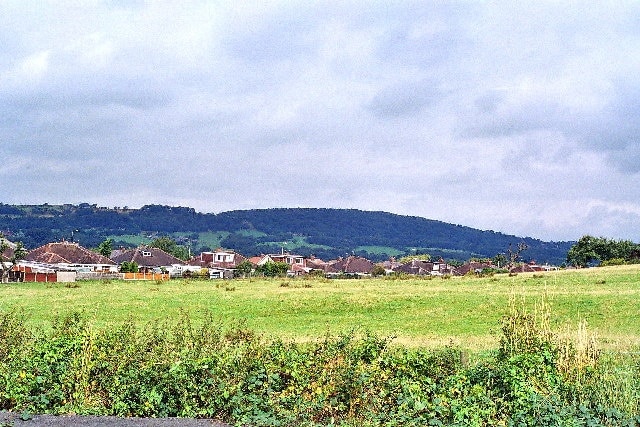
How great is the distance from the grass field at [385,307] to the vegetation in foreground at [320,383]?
6.32 meters

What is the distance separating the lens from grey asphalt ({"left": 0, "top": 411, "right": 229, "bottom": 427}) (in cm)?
1180

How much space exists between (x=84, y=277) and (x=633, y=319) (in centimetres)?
6986

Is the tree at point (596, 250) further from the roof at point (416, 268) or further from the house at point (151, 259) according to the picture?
the house at point (151, 259)

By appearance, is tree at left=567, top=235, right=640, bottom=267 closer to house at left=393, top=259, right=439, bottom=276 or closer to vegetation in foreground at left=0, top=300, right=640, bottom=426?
house at left=393, top=259, right=439, bottom=276

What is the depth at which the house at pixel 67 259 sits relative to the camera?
409 ft

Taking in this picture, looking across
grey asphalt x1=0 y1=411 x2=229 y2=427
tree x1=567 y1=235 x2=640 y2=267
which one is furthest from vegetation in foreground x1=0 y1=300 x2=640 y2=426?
tree x1=567 y1=235 x2=640 y2=267

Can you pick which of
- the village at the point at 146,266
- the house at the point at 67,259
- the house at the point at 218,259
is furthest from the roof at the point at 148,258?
the house at the point at 218,259

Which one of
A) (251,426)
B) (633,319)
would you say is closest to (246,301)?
(633,319)

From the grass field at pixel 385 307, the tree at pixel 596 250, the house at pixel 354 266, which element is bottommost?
the house at pixel 354 266

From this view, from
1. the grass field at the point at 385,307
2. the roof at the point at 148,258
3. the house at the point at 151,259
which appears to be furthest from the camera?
the roof at the point at 148,258

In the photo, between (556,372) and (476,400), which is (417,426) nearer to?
(476,400)

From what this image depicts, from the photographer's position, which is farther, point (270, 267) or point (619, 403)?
point (270, 267)

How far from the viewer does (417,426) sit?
11.5 m

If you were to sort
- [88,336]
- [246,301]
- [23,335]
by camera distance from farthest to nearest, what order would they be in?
[246,301], [23,335], [88,336]
